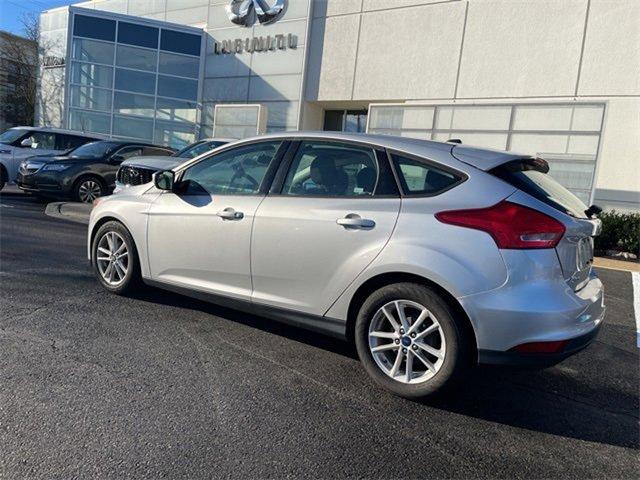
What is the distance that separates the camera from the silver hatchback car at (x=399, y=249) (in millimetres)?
2953

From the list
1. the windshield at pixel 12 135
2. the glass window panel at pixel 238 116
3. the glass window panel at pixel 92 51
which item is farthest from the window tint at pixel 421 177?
the glass window panel at pixel 92 51

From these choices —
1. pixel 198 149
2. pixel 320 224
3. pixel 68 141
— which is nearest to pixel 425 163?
pixel 320 224

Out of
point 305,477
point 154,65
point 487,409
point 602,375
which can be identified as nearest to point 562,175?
point 602,375

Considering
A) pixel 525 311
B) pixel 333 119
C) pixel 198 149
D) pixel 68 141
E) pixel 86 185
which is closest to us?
pixel 525 311

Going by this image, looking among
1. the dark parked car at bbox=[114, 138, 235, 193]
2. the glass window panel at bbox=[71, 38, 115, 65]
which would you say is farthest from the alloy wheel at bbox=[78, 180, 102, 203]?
the glass window panel at bbox=[71, 38, 115, 65]

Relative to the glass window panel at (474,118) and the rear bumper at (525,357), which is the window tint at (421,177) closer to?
the rear bumper at (525,357)

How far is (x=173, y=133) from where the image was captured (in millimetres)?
21766

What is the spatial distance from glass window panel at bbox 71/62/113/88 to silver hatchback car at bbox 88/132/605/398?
19.4m

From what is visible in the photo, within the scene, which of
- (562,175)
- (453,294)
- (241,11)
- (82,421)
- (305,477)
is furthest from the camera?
(241,11)

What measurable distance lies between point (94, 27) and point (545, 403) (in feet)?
73.5

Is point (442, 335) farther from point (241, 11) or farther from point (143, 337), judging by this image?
point (241, 11)

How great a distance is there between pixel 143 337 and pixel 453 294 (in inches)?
93.0

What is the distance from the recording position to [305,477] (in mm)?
2418

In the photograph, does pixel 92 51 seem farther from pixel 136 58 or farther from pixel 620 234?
pixel 620 234
